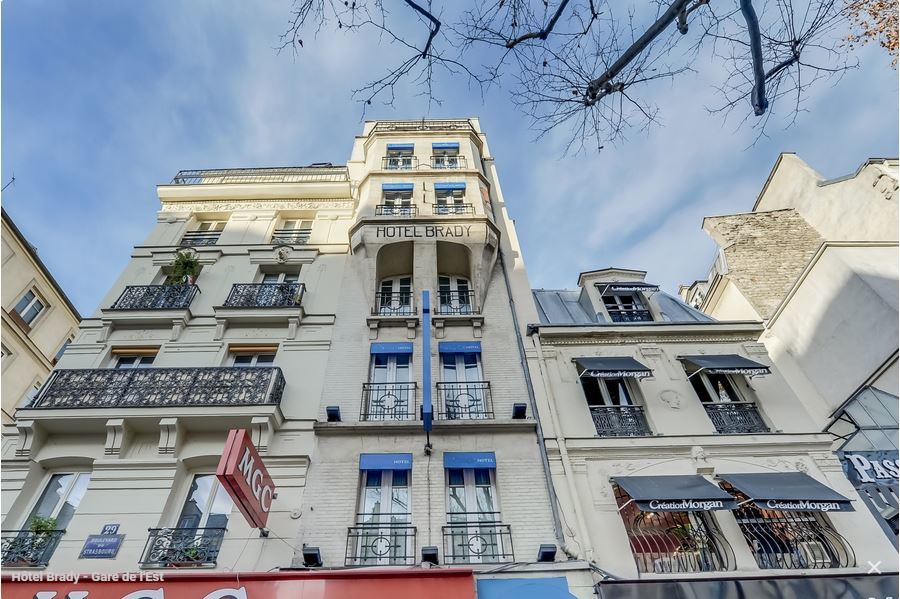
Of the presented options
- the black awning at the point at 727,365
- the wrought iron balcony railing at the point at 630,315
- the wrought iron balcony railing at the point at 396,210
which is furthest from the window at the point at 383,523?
the wrought iron balcony railing at the point at 396,210

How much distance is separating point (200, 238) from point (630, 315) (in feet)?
44.2

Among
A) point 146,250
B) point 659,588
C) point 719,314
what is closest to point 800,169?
point 719,314

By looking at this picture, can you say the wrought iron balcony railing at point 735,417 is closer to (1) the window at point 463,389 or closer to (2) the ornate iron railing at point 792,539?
(2) the ornate iron railing at point 792,539

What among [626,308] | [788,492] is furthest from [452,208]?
[788,492]

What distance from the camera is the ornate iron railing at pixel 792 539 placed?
8000 mm

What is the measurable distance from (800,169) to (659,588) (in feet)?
60.4

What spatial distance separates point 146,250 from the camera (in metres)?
14.1

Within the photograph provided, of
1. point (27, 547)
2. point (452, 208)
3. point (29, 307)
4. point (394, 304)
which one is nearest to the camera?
point (27, 547)

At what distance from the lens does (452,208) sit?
14.7 m

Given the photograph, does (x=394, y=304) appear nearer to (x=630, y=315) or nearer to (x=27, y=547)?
(x=630, y=315)

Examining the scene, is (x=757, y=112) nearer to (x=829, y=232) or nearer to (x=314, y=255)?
(x=314, y=255)

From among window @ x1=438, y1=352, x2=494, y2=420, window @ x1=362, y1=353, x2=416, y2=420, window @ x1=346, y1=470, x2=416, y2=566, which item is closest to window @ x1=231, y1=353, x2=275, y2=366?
window @ x1=362, y1=353, x2=416, y2=420

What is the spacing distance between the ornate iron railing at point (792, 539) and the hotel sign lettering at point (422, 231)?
359 inches

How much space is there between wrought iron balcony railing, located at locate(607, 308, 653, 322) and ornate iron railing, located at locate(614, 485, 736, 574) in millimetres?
5320
